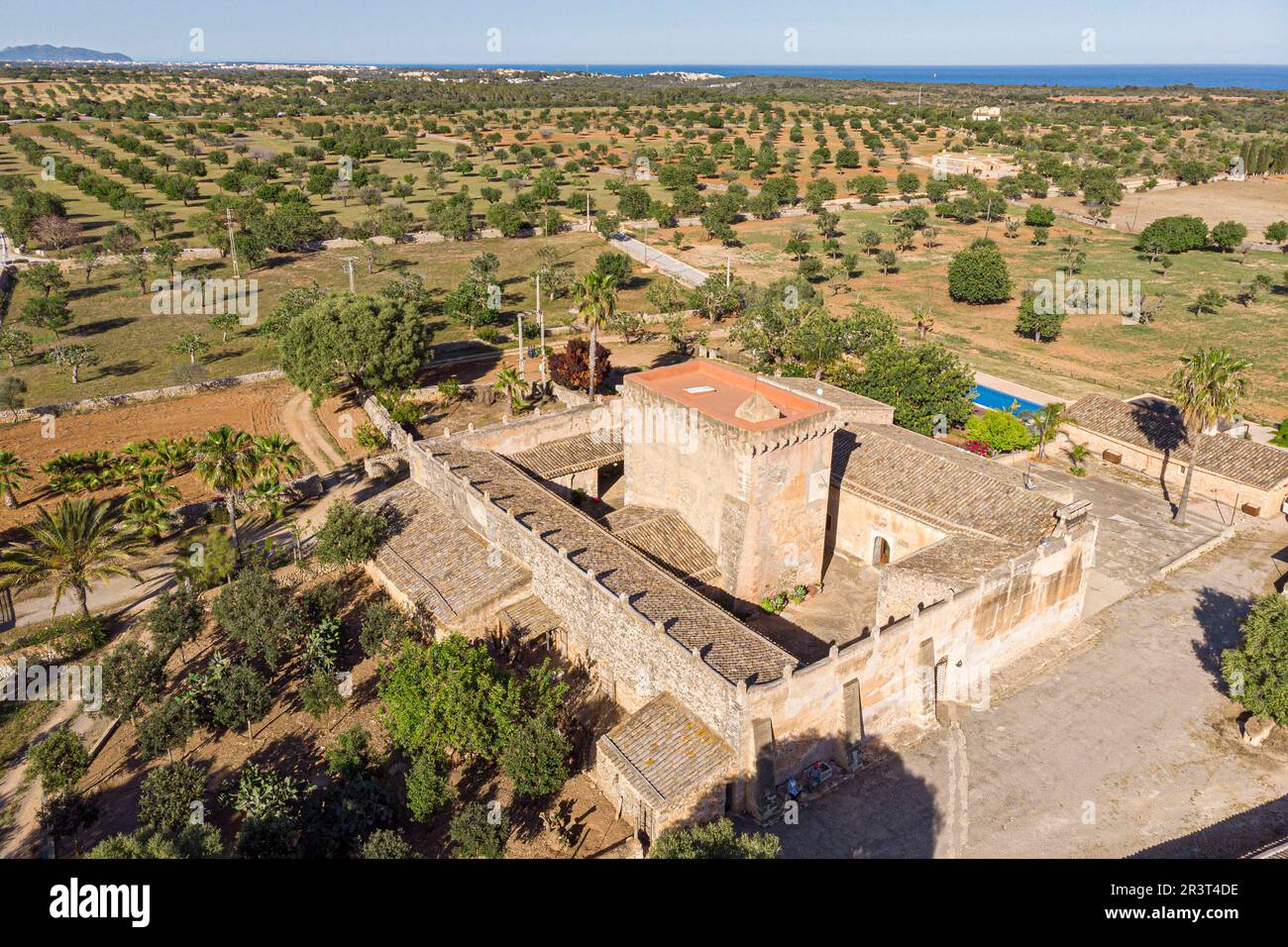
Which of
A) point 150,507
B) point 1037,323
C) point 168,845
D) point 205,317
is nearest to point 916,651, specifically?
point 168,845

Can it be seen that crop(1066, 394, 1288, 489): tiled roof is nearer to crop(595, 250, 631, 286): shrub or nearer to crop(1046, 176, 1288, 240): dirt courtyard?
crop(595, 250, 631, 286): shrub

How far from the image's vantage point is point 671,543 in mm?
31672

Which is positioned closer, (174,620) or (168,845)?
(168,845)

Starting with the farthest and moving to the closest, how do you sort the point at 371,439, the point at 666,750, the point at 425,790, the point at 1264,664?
the point at 371,439 → the point at 1264,664 → the point at 666,750 → the point at 425,790

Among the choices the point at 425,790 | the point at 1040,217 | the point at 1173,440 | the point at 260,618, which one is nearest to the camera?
the point at 425,790

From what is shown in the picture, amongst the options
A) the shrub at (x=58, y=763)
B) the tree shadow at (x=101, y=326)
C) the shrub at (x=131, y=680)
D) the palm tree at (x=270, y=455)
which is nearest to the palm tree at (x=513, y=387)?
the palm tree at (x=270, y=455)

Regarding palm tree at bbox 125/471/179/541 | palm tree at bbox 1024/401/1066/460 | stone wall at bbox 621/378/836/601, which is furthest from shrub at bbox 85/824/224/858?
palm tree at bbox 1024/401/1066/460

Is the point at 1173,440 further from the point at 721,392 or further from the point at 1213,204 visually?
the point at 1213,204

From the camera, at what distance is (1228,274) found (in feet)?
279

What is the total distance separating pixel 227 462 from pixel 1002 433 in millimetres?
36897

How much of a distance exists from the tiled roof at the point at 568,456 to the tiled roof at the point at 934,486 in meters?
10.4

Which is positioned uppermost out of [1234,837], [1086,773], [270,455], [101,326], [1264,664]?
[101,326]

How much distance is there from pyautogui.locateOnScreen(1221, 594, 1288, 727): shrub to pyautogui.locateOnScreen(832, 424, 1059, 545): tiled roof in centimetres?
639

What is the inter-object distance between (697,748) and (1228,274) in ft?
293
